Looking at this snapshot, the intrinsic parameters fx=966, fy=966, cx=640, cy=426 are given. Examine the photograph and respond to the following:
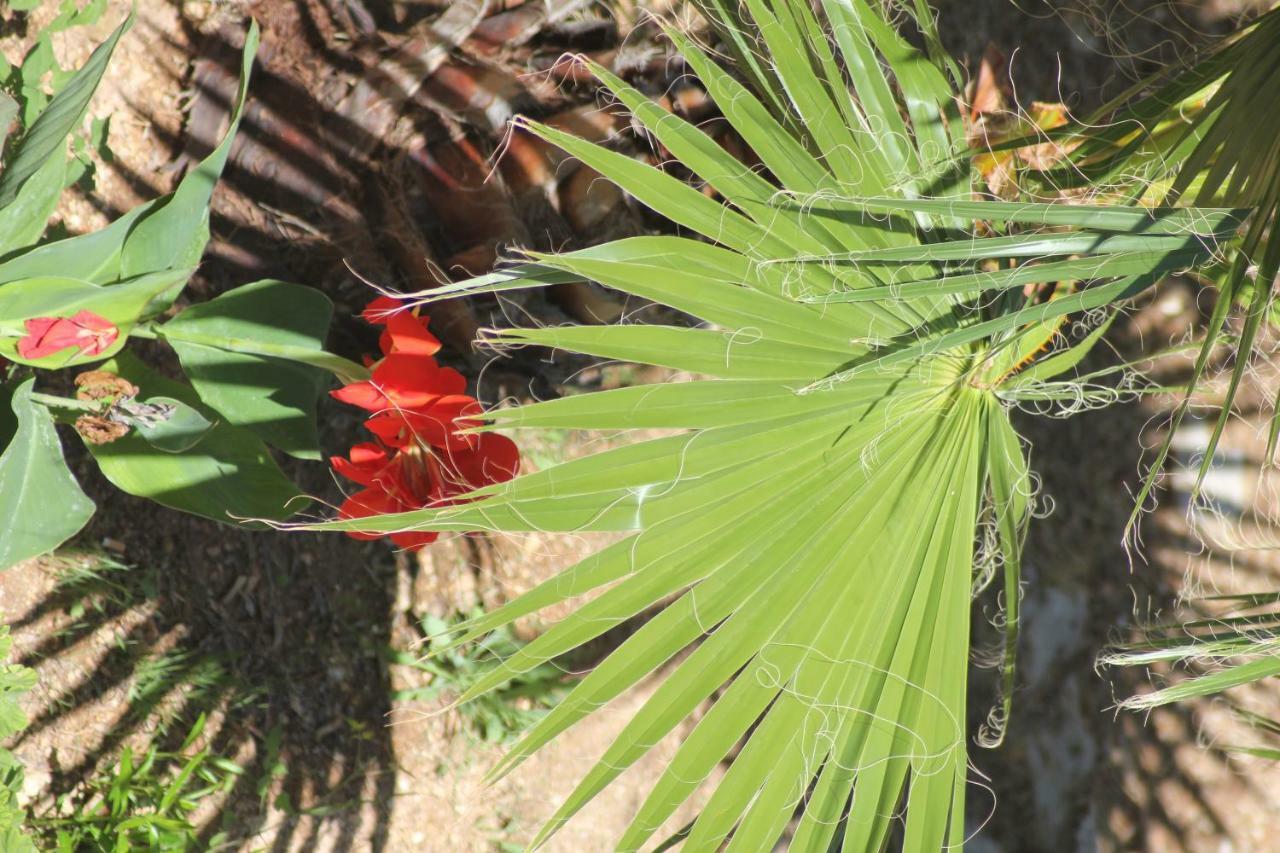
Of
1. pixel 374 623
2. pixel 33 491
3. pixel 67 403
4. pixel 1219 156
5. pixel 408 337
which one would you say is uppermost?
pixel 1219 156

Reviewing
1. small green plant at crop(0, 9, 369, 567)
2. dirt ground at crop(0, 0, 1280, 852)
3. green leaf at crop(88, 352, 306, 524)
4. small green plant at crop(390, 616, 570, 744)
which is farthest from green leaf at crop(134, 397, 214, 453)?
small green plant at crop(390, 616, 570, 744)

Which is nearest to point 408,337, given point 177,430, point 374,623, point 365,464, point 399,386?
point 399,386

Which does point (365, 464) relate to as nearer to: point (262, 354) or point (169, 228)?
point (262, 354)

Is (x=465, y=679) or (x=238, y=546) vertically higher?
(x=238, y=546)

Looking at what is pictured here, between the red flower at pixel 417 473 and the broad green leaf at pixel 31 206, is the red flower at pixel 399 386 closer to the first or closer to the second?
the red flower at pixel 417 473

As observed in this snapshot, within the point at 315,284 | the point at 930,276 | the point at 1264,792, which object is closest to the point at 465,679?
the point at 315,284

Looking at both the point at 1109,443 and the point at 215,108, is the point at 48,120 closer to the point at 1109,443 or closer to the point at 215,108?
the point at 215,108

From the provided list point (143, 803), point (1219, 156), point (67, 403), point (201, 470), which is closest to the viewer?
point (1219, 156)
